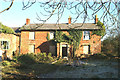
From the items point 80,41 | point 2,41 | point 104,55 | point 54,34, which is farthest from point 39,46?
point 104,55

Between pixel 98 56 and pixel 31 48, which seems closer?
pixel 98 56

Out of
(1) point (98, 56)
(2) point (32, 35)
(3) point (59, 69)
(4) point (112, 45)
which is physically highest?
(2) point (32, 35)

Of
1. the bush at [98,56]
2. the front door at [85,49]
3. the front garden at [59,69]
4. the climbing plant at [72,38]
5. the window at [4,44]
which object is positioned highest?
the climbing plant at [72,38]

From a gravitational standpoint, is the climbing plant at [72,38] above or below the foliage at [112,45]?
above

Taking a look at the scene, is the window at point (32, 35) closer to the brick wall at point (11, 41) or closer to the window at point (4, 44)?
the brick wall at point (11, 41)

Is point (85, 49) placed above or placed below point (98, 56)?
above

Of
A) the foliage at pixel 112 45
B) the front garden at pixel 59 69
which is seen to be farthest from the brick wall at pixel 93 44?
the front garden at pixel 59 69

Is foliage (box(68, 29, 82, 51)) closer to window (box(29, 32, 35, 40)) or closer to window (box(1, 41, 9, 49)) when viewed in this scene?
window (box(29, 32, 35, 40))

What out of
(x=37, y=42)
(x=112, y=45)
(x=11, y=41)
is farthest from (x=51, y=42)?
(x=112, y=45)

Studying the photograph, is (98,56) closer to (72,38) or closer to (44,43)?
(72,38)

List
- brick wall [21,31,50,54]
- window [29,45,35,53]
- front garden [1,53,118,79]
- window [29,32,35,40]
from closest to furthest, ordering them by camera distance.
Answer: front garden [1,53,118,79] < brick wall [21,31,50,54] < window [29,32,35,40] < window [29,45,35,53]

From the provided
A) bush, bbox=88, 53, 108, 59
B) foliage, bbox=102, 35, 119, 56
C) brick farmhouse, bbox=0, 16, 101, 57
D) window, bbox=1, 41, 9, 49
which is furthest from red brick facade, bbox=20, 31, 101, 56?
window, bbox=1, 41, 9, 49

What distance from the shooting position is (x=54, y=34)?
1711 cm

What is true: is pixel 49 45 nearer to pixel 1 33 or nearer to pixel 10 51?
pixel 10 51
